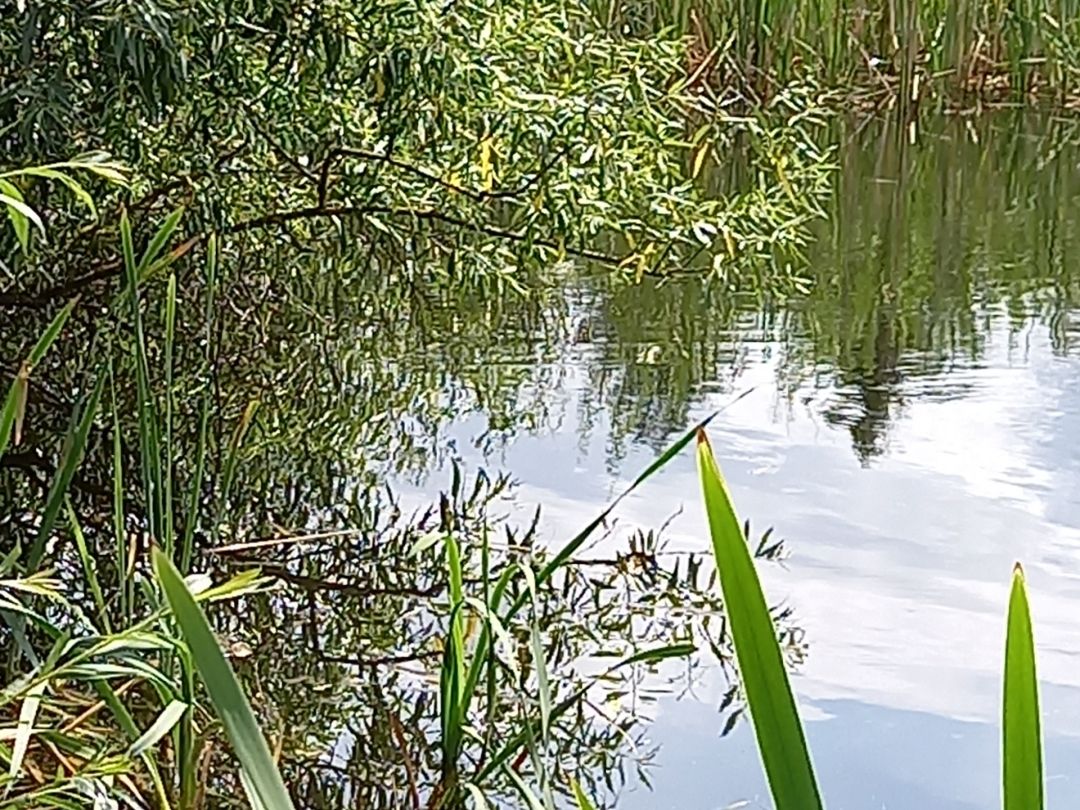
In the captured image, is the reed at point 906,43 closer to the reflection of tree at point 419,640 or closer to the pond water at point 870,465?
the pond water at point 870,465

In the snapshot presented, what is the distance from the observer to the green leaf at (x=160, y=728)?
80 cm

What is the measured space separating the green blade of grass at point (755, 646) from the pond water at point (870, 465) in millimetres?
778

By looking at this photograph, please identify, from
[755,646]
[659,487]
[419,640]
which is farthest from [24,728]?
[659,487]

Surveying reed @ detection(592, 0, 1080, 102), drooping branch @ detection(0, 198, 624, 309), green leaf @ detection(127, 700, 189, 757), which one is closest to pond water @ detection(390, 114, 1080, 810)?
drooping branch @ detection(0, 198, 624, 309)

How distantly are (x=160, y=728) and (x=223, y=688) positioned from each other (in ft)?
1.15

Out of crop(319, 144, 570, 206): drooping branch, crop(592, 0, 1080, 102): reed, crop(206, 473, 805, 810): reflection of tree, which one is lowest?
crop(206, 473, 805, 810): reflection of tree

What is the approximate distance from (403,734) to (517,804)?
0.15 metres

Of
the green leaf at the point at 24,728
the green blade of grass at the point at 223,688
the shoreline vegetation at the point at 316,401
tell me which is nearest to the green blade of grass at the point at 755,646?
the green blade of grass at the point at 223,688

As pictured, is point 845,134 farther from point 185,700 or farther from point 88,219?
point 185,700

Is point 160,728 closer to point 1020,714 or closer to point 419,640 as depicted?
point 1020,714

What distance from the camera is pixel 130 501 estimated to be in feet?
5.23

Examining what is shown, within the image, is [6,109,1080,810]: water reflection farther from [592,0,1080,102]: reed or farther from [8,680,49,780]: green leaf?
[592,0,1080,102]: reed

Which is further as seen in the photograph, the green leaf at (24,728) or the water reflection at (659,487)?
the water reflection at (659,487)

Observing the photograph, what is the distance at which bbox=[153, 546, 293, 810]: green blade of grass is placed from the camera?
1.58 feet
